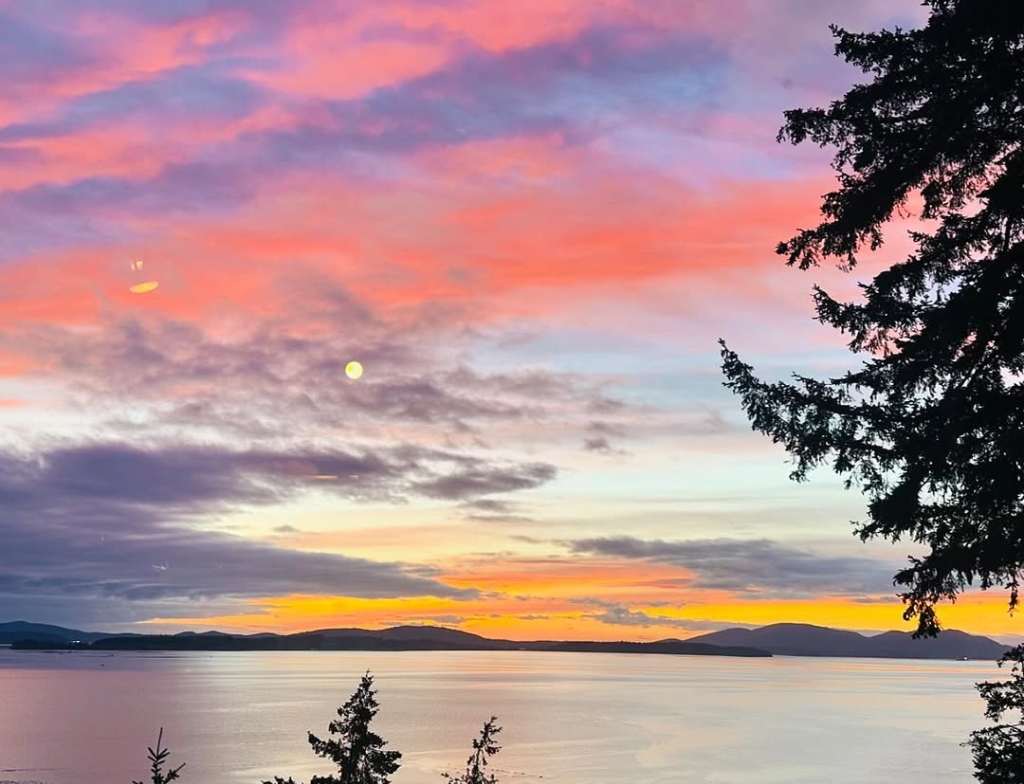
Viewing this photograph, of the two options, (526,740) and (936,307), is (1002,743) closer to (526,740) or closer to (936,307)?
(936,307)

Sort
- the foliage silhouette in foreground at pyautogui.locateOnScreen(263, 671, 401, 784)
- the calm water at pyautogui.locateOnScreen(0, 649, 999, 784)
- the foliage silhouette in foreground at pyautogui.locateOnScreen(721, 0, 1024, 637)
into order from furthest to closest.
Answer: the calm water at pyautogui.locateOnScreen(0, 649, 999, 784) < the foliage silhouette in foreground at pyautogui.locateOnScreen(263, 671, 401, 784) < the foliage silhouette in foreground at pyautogui.locateOnScreen(721, 0, 1024, 637)

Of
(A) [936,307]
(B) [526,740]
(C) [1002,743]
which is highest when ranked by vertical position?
(A) [936,307]

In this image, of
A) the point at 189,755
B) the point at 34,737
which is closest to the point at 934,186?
the point at 189,755

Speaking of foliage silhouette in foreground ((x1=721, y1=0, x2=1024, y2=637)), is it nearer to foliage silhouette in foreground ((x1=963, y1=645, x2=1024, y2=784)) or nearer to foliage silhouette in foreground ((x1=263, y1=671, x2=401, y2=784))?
foliage silhouette in foreground ((x1=963, y1=645, x2=1024, y2=784))

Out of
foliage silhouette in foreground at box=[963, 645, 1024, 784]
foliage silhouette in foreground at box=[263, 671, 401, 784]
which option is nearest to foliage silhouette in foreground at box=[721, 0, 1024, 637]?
foliage silhouette in foreground at box=[963, 645, 1024, 784]

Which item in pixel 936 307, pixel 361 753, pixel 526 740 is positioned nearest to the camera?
pixel 936 307

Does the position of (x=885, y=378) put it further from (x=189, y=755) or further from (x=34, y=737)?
(x=34, y=737)

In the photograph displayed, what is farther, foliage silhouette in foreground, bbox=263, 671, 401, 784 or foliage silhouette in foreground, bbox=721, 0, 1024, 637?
foliage silhouette in foreground, bbox=263, 671, 401, 784

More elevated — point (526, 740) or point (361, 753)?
point (361, 753)

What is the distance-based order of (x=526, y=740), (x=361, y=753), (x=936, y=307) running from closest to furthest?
(x=936, y=307) → (x=361, y=753) → (x=526, y=740)

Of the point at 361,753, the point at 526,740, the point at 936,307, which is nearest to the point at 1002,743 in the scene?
the point at 936,307

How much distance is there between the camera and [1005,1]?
47.4 ft

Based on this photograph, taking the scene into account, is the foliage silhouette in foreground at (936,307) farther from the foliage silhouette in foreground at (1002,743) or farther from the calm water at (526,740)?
the calm water at (526,740)

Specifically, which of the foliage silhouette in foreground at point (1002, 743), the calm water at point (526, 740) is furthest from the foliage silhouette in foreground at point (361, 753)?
the calm water at point (526, 740)
